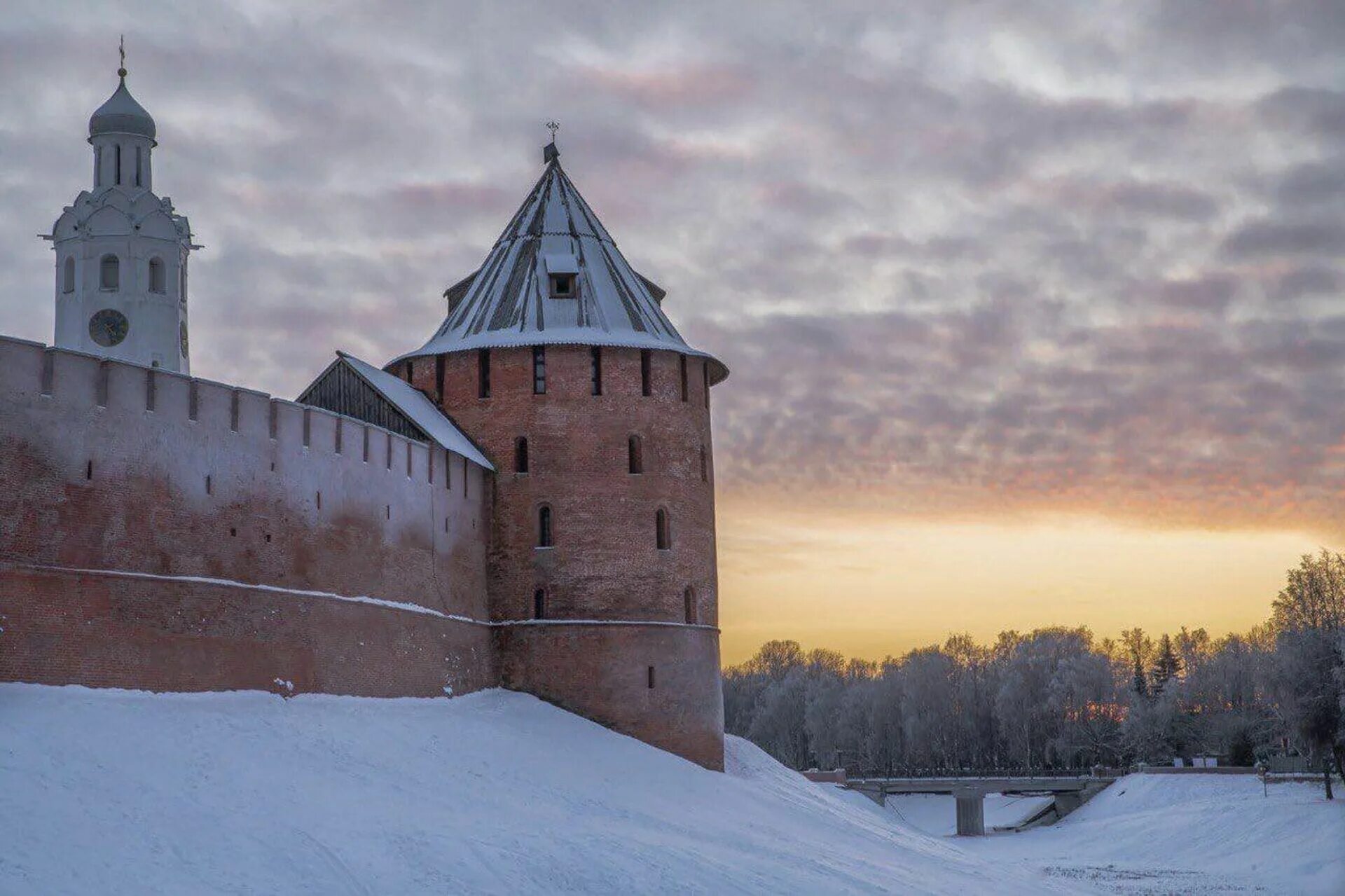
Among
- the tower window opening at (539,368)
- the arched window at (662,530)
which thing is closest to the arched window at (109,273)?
the tower window opening at (539,368)

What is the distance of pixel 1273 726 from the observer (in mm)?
68312

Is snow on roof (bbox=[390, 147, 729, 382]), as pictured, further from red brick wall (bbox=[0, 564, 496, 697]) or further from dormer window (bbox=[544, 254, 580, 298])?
red brick wall (bbox=[0, 564, 496, 697])

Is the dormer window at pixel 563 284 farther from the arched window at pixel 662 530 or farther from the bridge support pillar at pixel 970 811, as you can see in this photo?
the bridge support pillar at pixel 970 811

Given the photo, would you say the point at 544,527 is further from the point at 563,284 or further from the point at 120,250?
the point at 120,250

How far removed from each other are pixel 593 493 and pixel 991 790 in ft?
149

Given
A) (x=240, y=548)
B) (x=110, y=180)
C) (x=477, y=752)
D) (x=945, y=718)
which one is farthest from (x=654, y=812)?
(x=945, y=718)

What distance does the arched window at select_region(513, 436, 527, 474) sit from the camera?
120 ft

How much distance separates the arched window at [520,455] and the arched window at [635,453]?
2239mm

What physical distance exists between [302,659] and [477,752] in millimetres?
3628

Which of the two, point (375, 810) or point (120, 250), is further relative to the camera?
point (120, 250)

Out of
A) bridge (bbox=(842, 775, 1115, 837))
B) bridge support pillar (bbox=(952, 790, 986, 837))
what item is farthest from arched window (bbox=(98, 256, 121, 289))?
bridge support pillar (bbox=(952, 790, 986, 837))

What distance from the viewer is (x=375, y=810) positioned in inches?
958

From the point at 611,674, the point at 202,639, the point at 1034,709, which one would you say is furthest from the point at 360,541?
→ the point at 1034,709

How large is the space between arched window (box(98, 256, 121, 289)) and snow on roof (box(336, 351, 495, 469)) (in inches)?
726
